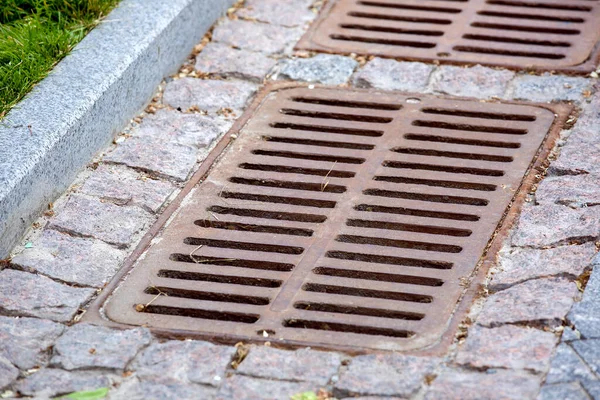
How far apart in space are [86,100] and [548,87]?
A: 1.63 meters

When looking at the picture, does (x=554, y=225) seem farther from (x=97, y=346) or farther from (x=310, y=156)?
(x=97, y=346)

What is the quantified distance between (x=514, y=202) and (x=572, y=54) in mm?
1037

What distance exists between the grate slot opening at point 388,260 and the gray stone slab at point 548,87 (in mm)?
1029

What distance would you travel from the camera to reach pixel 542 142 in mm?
3281

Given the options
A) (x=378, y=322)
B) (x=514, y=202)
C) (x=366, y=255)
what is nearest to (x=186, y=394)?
(x=378, y=322)

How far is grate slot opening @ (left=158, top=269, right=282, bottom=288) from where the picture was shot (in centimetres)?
272

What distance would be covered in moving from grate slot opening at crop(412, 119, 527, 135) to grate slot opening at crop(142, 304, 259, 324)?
113cm

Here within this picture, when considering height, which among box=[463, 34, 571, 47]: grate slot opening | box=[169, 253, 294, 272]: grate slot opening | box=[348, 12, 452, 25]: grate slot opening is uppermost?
box=[348, 12, 452, 25]: grate slot opening

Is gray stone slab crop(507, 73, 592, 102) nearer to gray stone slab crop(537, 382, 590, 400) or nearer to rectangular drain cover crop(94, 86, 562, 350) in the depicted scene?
rectangular drain cover crop(94, 86, 562, 350)

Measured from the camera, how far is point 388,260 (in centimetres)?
278

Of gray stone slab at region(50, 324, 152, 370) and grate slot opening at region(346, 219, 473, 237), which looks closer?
gray stone slab at region(50, 324, 152, 370)

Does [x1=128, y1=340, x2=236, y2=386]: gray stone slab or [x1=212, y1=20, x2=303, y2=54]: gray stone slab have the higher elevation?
[x1=212, y1=20, x2=303, y2=54]: gray stone slab

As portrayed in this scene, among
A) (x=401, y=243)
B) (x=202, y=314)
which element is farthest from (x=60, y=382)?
(x=401, y=243)

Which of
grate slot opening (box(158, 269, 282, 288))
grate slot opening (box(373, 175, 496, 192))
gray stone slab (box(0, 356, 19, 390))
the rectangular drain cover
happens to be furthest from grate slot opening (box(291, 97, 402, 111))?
gray stone slab (box(0, 356, 19, 390))
